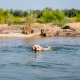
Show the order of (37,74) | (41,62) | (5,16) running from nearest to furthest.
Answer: (37,74)
(41,62)
(5,16)

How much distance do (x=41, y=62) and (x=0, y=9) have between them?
62.0 m

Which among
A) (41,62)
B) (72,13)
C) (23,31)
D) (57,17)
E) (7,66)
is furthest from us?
(72,13)

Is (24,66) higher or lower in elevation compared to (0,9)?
lower

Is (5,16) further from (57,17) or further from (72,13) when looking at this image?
A: (72,13)

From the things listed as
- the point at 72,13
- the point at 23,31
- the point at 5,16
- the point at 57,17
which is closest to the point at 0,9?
the point at 5,16

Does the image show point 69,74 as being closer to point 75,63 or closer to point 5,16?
point 75,63

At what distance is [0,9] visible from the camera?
260ft

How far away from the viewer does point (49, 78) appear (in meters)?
13.8

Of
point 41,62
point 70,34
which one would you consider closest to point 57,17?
point 70,34

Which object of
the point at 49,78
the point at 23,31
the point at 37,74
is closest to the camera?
the point at 49,78

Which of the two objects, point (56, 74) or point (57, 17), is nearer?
point (56, 74)

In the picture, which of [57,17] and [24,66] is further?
[57,17]

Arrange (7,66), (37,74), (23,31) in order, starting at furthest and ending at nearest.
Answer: (23,31)
(7,66)
(37,74)

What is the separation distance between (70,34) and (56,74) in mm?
32234
